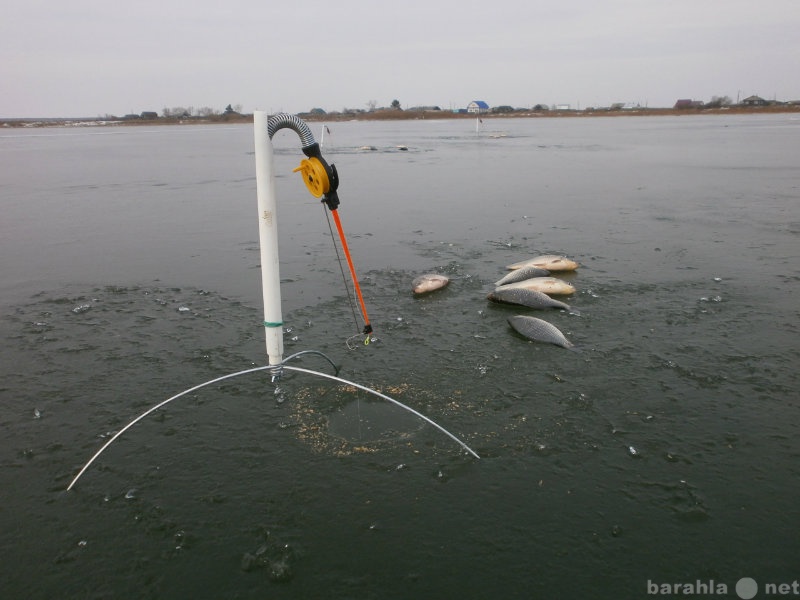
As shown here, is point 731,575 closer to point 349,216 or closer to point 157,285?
point 157,285

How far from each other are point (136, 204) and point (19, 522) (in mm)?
15277

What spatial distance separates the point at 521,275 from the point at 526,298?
1024mm

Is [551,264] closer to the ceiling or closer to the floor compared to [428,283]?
closer to the ceiling

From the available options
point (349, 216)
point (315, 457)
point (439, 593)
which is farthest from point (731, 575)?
point (349, 216)

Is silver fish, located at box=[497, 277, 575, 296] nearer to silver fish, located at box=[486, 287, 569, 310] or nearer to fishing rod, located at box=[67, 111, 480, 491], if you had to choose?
silver fish, located at box=[486, 287, 569, 310]

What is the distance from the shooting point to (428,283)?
868cm

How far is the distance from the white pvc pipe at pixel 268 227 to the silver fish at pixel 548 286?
438 centimetres

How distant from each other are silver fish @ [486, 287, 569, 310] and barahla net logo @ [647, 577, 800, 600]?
4.82 m

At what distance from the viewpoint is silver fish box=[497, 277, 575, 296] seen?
8406 mm

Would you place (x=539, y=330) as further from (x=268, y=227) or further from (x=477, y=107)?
(x=477, y=107)

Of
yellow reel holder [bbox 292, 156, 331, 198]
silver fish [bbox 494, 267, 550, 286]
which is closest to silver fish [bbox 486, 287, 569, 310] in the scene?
silver fish [bbox 494, 267, 550, 286]

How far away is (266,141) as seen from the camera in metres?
4.36

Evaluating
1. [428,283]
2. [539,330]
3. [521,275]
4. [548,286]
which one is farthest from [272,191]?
[521,275]

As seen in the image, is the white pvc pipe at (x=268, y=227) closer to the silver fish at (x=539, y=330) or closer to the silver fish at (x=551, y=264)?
the silver fish at (x=539, y=330)
